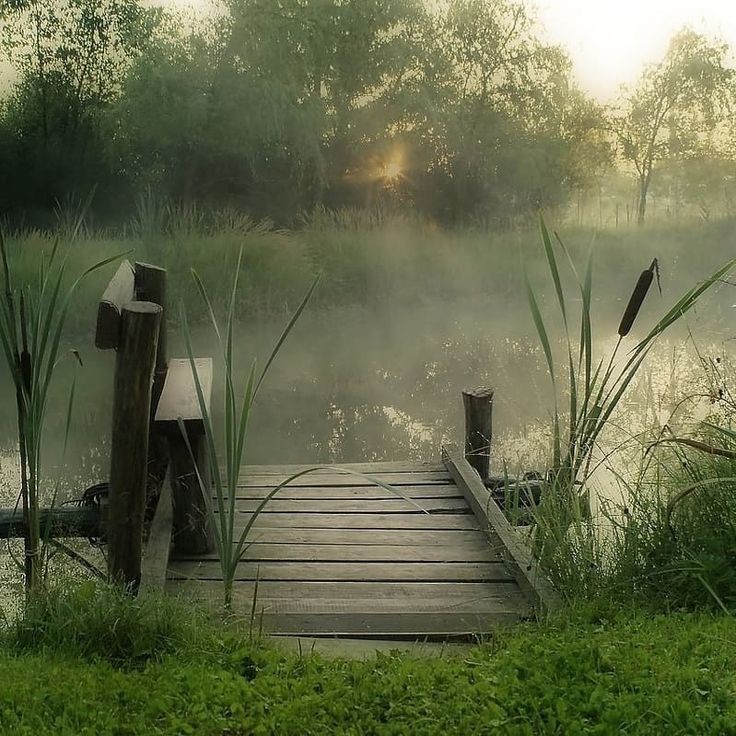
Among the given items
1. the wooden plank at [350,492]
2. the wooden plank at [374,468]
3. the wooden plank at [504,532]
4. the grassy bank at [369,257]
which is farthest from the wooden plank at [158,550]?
the grassy bank at [369,257]

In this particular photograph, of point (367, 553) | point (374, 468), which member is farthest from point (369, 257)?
point (367, 553)

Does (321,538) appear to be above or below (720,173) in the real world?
below

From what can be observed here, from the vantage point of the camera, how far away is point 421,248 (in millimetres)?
9844

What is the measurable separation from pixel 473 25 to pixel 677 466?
8392 millimetres

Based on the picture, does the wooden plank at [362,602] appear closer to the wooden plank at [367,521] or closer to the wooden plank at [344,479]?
the wooden plank at [367,521]

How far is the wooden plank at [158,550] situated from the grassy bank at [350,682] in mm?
269

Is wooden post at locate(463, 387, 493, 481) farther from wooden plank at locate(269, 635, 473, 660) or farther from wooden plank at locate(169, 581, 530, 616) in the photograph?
wooden plank at locate(269, 635, 473, 660)

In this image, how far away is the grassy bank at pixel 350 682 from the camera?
168 centimetres

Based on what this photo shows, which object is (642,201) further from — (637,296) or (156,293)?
(637,296)

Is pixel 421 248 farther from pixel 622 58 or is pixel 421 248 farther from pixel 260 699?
pixel 260 699

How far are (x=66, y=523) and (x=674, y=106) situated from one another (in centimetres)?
907

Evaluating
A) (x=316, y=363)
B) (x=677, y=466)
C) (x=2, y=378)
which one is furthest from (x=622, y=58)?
(x=677, y=466)

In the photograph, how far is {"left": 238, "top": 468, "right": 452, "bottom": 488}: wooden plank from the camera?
11.7ft

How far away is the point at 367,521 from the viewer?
314 centimetres
